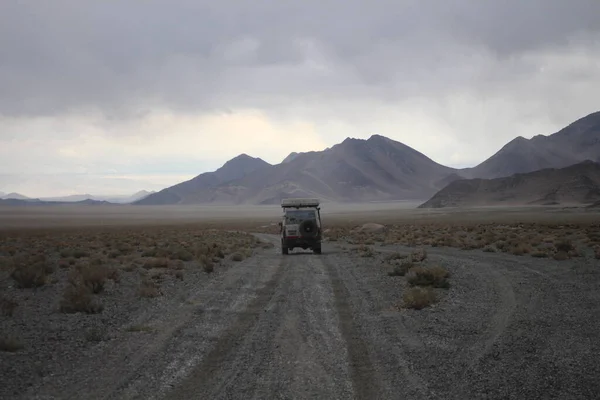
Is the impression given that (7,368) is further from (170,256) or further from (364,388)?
(170,256)

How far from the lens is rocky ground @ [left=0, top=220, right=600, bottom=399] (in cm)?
709

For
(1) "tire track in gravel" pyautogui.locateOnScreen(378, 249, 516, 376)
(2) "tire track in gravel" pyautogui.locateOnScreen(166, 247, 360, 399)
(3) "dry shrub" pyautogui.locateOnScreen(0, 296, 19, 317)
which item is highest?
(3) "dry shrub" pyautogui.locateOnScreen(0, 296, 19, 317)

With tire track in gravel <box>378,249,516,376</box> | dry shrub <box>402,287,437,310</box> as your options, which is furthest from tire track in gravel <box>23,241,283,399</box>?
tire track in gravel <box>378,249,516,376</box>

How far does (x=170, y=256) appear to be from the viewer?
Answer: 2506 centimetres

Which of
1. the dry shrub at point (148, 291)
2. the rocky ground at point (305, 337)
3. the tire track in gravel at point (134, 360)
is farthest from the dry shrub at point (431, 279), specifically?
the dry shrub at point (148, 291)

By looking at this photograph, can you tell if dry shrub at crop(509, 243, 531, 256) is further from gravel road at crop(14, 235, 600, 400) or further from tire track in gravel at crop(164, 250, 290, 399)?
tire track in gravel at crop(164, 250, 290, 399)

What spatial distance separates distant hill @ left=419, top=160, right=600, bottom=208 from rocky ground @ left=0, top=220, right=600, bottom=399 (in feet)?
450

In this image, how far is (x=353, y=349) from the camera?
29.2 ft

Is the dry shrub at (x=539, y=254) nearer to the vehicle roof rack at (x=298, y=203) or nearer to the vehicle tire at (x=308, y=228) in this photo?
the vehicle tire at (x=308, y=228)

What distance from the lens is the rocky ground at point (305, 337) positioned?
709 cm

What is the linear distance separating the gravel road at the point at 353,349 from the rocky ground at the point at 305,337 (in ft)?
0.11

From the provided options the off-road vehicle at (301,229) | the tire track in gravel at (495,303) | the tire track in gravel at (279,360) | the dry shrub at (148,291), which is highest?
the off-road vehicle at (301,229)

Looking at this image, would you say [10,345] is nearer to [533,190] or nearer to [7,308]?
[7,308]

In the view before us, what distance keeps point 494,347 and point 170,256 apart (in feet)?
61.0
